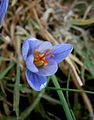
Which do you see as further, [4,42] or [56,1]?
[56,1]

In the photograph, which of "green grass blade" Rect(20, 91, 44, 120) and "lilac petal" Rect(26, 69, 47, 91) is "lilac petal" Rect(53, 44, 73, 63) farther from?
"green grass blade" Rect(20, 91, 44, 120)

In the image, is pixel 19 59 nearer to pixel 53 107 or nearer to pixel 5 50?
pixel 5 50

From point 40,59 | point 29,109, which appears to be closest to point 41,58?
point 40,59

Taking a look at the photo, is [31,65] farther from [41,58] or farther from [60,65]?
[60,65]

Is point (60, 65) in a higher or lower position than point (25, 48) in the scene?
lower

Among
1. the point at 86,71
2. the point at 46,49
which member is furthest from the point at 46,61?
the point at 86,71

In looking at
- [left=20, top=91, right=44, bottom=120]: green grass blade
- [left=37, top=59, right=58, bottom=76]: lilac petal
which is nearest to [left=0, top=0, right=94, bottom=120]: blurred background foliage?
[left=20, top=91, right=44, bottom=120]: green grass blade
